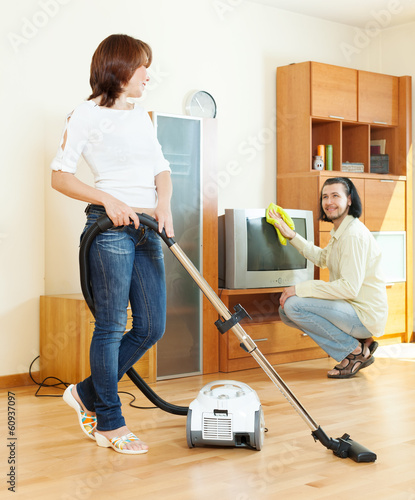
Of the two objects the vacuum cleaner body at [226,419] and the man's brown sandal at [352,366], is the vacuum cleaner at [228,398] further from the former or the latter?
the man's brown sandal at [352,366]

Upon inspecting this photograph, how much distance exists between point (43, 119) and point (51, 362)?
131 centimetres

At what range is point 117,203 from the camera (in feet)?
7.41

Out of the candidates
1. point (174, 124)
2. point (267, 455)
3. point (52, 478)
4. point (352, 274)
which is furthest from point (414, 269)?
point (52, 478)

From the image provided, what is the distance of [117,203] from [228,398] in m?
0.76

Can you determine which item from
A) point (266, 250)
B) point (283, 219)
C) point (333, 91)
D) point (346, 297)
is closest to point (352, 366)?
point (346, 297)

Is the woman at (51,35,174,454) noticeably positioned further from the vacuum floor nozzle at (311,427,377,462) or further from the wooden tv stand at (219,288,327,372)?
the wooden tv stand at (219,288,327,372)

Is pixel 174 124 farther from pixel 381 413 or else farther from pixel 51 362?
pixel 381 413

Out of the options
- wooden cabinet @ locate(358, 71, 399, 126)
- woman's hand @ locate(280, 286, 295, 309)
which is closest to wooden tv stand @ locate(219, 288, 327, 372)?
woman's hand @ locate(280, 286, 295, 309)

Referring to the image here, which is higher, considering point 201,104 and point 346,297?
point 201,104

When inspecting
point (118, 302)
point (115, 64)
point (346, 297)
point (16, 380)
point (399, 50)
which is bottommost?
point (16, 380)

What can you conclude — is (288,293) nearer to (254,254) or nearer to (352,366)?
(254,254)

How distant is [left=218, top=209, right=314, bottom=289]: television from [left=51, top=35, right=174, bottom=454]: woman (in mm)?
1692

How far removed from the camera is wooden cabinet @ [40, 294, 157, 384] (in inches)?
139

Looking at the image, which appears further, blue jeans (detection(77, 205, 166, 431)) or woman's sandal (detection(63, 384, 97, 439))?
woman's sandal (detection(63, 384, 97, 439))
